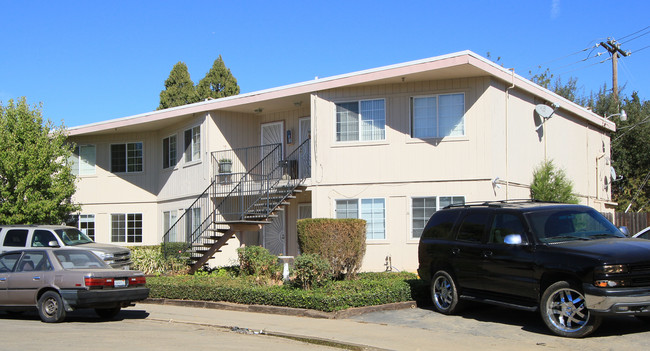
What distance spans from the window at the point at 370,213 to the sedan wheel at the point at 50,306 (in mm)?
8504

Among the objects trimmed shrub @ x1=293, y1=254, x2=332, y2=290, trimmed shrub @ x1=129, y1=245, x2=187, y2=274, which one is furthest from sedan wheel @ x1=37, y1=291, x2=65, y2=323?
trimmed shrub @ x1=129, y1=245, x2=187, y2=274

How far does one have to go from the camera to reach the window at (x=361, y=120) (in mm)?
17562

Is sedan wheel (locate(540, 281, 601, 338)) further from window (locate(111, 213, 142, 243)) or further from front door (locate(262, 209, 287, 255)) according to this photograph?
window (locate(111, 213, 142, 243))

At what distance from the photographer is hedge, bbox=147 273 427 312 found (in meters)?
11.7

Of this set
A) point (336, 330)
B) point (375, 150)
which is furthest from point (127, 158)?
point (336, 330)

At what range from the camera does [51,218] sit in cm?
2092

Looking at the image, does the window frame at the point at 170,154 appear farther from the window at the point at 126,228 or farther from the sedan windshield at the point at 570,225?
the sedan windshield at the point at 570,225

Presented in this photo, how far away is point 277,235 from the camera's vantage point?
2091 cm

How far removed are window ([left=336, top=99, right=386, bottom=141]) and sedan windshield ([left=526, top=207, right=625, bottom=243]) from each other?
26.0ft

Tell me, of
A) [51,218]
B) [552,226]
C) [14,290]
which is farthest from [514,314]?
[51,218]

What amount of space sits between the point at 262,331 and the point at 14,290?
4.98m

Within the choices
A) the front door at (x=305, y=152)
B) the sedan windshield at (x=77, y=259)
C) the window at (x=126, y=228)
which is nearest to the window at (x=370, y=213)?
the front door at (x=305, y=152)

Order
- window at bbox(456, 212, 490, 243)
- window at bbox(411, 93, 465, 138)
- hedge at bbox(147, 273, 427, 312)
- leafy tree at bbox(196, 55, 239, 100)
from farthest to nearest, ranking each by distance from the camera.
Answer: leafy tree at bbox(196, 55, 239, 100) → window at bbox(411, 93, 465, 138) → hedge at bbox(147, 273, 427, 312) → window at bbox(456, 212, 490, 243)

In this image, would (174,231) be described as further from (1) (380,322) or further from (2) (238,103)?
(1) (380,322)
